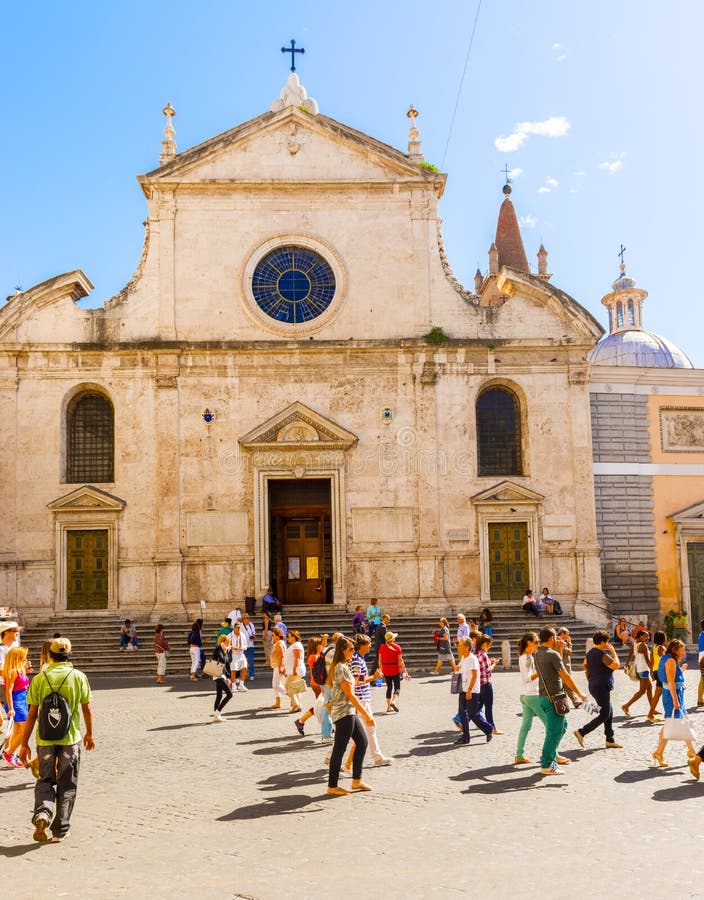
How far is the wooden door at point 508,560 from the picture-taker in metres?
27.9

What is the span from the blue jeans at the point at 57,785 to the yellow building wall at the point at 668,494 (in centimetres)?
2421

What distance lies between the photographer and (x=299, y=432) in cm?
2783

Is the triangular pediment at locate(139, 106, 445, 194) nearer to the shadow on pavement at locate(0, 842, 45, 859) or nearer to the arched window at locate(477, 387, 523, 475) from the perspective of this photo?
the arched window at locate(477, 387, 523, 475)

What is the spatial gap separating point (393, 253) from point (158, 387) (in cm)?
784

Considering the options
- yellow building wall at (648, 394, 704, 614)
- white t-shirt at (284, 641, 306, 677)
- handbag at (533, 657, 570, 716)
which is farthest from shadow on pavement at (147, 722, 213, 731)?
yellow building wall at (648, 394, 704, 614)

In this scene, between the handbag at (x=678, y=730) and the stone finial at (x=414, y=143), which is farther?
the stone finial at (x=414, y=143)

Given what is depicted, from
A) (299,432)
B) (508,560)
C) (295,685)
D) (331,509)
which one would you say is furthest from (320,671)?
(508,560)

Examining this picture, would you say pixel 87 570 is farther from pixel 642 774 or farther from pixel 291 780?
pixel 642 774

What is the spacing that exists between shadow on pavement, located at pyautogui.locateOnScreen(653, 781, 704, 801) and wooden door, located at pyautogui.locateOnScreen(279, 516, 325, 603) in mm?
18992

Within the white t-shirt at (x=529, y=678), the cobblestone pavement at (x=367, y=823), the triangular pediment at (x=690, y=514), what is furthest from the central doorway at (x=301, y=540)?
the white t-shirt at (x=529, y=678)

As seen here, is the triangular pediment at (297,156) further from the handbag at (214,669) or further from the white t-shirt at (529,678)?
the white t-shirt at (529,678)

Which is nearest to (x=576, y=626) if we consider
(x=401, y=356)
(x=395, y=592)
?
(x=395, y=592)

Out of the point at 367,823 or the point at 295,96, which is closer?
the point at 367,823

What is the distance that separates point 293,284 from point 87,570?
10.0 metres
